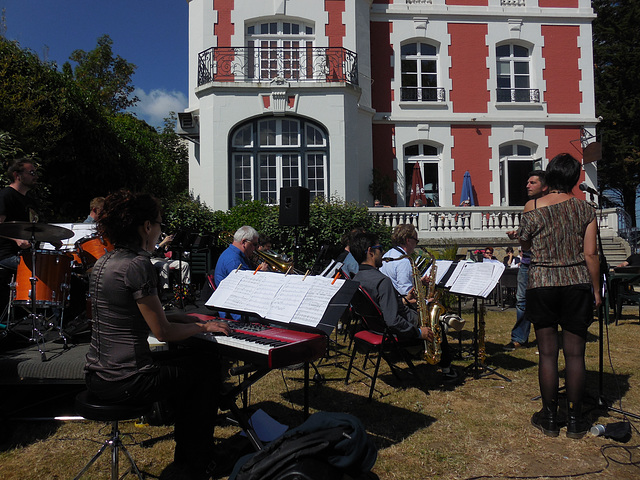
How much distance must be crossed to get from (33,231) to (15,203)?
3.47 ft

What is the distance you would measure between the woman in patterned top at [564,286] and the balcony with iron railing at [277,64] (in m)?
10.9

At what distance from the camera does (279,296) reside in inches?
124

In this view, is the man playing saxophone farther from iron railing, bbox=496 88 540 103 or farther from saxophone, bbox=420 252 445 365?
iron railing, bbox=496 88 540 103

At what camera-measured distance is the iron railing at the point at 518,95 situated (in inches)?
627

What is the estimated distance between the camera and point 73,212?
45.9ft

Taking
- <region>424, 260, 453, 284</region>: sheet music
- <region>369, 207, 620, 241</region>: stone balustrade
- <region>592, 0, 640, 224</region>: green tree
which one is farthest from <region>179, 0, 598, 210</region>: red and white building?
<region>424, 260, 453, 284</region>: sheet music

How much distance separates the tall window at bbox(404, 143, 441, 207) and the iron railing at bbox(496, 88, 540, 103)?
290 cm

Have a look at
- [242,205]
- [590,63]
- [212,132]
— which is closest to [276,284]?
[242,205]

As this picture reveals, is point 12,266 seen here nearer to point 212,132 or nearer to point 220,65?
point 212,132

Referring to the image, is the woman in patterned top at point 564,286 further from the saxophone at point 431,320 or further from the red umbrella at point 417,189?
the red umbrella at point 417,189

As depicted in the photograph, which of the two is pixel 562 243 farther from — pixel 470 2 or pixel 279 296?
pixel 470 2

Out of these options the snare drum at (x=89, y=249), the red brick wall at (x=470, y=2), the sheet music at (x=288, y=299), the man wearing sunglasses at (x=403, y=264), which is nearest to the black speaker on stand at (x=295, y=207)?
the man wearing sunglasses at (x=403, y=264)

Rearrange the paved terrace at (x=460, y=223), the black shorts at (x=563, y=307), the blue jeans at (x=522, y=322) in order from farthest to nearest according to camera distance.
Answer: the paved terrace at (x=460, y=223) → the blue jeans at (x=522, y=322) → the black shorts at (x=563, y=307)

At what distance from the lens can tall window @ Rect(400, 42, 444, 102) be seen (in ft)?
51.8
